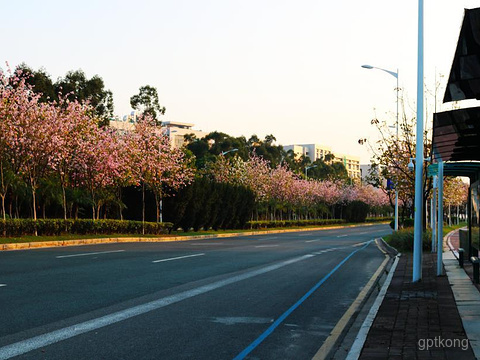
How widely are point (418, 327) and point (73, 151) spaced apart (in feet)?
86.3

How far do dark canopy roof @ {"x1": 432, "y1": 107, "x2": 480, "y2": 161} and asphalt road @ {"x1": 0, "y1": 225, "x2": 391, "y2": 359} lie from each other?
134 inches

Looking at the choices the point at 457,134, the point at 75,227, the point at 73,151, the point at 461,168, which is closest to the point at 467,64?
the point at 457,134

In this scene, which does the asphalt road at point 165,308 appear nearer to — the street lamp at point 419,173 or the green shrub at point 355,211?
the street lamp at point 419,173

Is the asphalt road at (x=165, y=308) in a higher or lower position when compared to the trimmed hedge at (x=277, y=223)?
lower

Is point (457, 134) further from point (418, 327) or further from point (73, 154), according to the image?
point (73, 154)

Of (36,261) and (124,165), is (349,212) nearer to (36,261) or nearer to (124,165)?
(124,165)

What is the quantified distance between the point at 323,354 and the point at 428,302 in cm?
411

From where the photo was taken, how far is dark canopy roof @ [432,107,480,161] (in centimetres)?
887

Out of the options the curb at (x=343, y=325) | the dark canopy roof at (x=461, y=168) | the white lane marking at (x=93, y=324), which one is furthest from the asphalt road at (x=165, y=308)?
the dark canopy roof at (x=461, y=168)

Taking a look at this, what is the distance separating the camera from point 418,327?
26.3ft

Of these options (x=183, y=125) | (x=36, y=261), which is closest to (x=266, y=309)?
(x=36, y=261)

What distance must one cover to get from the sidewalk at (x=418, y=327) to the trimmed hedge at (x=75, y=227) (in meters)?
17.2

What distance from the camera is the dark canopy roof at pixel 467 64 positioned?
18.2 ft

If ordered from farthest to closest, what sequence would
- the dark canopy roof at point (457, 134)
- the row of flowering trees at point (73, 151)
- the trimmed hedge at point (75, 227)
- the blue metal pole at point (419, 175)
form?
the row of flowering trees at point (73, 151), the trimmed hedge at point (75, 227), the blue metal pole at point (419, 175), the dark canopy roof at point (457, 134)
